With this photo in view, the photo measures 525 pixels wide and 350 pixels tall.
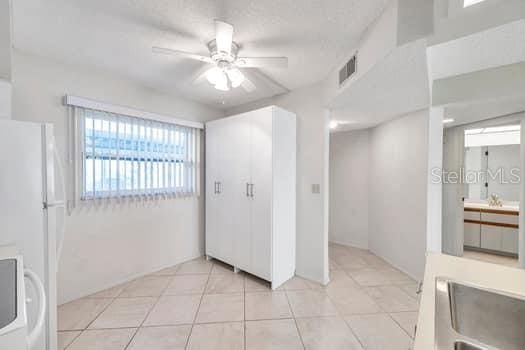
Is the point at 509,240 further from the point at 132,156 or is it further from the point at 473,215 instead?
the point at 132,156

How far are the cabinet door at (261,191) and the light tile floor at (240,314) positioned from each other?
0.33 m

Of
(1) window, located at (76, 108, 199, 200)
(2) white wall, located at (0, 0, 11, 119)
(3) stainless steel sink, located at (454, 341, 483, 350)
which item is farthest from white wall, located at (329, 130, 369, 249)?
(2) white wall, located at (0, 0, 11, 119)

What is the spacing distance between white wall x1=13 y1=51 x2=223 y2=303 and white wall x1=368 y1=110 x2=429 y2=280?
2916 millimetres

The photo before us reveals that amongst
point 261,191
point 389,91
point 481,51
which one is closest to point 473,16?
point 481,51

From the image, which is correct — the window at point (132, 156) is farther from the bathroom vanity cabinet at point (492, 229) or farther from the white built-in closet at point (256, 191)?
the bathroom vanity cabinet at point (492, 229)

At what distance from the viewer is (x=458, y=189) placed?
318 cm

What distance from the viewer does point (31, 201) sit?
1.24m

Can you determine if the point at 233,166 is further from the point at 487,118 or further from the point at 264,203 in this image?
the point at 487,118

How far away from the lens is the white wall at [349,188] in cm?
393

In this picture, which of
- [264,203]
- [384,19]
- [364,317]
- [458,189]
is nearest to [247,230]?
[264,203]

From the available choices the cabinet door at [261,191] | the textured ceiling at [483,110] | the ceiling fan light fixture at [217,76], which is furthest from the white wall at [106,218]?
the textured ceiling at [483,110]

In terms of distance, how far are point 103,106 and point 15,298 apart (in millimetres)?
2106

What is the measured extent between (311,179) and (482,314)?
1.92 meters

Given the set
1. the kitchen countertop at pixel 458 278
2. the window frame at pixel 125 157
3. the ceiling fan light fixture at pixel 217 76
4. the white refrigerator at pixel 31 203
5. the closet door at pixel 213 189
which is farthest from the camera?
the closet door at pixel 213 189
